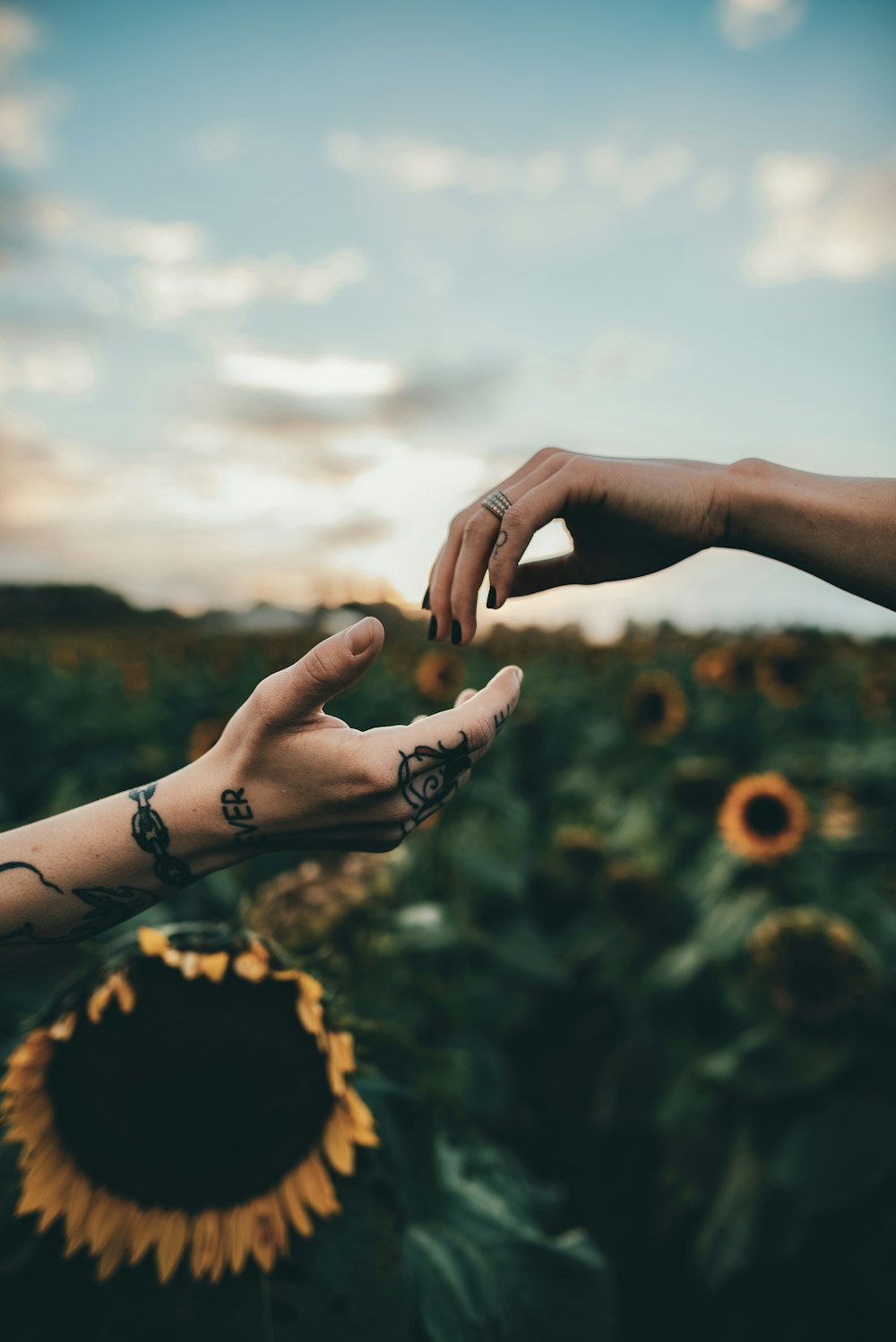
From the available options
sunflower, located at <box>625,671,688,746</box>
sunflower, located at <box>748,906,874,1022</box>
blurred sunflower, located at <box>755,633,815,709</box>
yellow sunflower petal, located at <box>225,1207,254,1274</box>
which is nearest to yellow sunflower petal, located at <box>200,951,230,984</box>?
yellow sunflower petal, located at <box>225,1207,254,1274</box>

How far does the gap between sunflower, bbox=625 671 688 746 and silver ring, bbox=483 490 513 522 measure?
15.5ft

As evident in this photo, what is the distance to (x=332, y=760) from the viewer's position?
120cm

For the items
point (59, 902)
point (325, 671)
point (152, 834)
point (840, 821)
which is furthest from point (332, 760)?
point (840, 821)

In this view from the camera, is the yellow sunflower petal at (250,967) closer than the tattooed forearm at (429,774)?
No

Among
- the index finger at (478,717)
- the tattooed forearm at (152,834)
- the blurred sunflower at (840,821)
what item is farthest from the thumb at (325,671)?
the blurred sunflower at (840,821)

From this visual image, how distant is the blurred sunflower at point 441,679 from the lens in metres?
6.47

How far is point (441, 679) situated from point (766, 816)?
10.7 feet

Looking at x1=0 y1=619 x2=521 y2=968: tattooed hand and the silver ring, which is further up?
the silver ring

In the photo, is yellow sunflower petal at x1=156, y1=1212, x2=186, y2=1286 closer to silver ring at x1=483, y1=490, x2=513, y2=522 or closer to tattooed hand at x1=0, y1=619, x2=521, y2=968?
tattooed hand at x1=0, y1=619, x2=521, y2=968

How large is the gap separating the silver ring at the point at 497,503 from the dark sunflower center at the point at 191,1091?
94 centimetres

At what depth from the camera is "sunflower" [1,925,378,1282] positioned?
1510 mm

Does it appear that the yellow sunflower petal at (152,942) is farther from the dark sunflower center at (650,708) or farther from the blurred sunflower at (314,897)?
the dark sunflower center at (650,708)

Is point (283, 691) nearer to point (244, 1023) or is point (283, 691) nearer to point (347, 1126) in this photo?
point (244, 1023)

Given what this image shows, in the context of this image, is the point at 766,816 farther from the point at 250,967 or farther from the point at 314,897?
the point at 250,967
